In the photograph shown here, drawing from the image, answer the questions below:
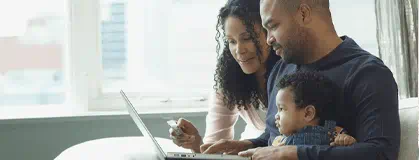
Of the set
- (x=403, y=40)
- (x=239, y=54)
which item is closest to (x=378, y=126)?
(x=239, y=54)

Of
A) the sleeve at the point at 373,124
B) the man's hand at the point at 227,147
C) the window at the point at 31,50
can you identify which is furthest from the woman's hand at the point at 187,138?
the window at the point at 31,50

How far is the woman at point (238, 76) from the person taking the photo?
180 cm

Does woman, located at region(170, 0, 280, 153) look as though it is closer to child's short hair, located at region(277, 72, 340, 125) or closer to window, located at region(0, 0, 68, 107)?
child's short hair, located at region(277, 72, 340, 125)

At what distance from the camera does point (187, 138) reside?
68.5 inches

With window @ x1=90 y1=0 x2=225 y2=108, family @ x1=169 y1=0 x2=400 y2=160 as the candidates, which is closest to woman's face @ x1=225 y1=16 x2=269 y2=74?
family @ x1=169 y1=0 x2=400 y2=160

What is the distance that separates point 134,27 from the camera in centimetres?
266

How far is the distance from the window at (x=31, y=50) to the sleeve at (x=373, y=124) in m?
1.59

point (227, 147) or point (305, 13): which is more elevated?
point (305, 13)

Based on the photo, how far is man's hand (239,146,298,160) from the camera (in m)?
1.27

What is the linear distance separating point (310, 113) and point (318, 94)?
44mm

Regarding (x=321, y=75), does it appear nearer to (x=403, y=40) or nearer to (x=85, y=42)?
(x=403, y=40)

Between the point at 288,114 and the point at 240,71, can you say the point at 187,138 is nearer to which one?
the point at 240,71

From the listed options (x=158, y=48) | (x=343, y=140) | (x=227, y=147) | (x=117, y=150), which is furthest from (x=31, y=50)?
(x=343, y=140)

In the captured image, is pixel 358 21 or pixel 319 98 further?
pixel 358 21
